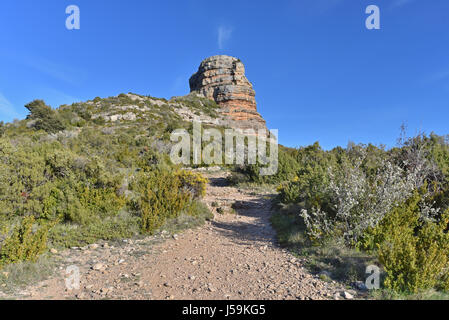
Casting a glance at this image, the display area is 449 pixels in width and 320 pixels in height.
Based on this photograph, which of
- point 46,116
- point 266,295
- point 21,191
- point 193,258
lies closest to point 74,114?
point 46,116

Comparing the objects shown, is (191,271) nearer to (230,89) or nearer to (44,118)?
(44,118)

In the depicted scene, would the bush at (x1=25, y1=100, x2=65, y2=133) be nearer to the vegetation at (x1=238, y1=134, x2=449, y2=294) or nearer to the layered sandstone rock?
the vegetation at (x1=238, y1=134, x2=449, y2=294)

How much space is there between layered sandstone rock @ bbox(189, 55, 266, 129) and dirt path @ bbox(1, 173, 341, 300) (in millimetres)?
39764

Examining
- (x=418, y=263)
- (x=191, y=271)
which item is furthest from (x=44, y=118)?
(x=418, y=263)

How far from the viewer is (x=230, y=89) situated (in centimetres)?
5338

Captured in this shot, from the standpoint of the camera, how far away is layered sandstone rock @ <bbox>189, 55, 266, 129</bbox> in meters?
49.5

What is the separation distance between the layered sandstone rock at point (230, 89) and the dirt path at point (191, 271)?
3976cm

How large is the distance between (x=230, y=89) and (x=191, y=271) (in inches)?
2092

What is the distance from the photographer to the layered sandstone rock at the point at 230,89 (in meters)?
49.5

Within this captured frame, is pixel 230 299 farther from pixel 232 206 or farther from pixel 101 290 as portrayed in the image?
pixel 232 206

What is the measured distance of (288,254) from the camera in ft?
15.1

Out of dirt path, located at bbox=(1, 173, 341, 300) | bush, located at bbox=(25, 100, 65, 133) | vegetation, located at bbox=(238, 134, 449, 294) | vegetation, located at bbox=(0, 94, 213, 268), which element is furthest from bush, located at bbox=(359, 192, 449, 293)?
bush, located at bbox=(25, 100, 65, 133)

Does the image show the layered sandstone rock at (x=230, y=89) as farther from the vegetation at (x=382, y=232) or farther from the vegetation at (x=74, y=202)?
the vegetation at (x=382, y=232)
